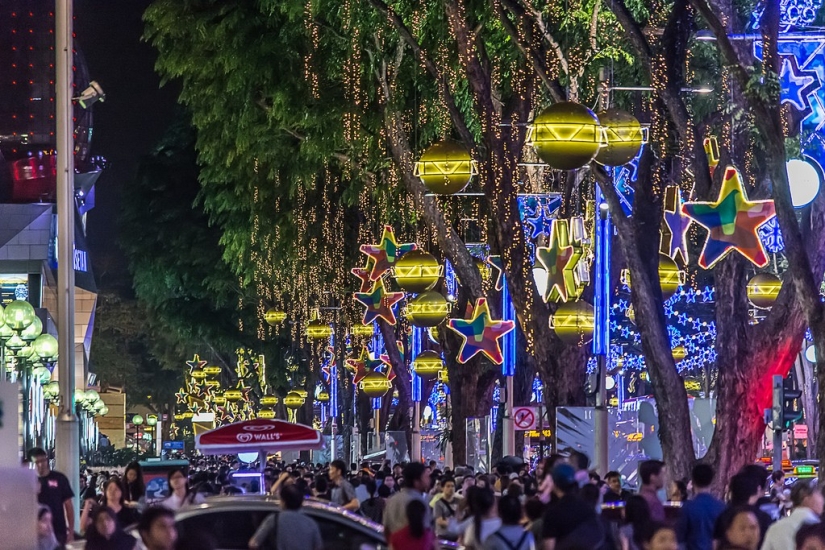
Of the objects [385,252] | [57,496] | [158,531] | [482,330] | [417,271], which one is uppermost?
[385,252]

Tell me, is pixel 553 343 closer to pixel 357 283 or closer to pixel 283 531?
pixel 283 531

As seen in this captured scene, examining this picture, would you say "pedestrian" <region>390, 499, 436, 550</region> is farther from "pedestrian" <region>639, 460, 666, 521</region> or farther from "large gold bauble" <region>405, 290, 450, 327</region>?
"large gold bauble" <region>405, 290, 450, 327</region>

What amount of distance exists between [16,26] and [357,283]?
1138 inches

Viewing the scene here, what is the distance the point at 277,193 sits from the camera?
3591 centimetres

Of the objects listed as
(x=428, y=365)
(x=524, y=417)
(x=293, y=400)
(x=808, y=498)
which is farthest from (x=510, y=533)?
(x=293, y=400)

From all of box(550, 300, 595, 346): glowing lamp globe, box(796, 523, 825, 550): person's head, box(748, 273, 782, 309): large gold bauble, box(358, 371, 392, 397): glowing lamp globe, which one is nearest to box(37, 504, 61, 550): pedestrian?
box(796, 523, 825, 550): person's head

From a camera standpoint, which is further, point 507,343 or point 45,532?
point 507,343

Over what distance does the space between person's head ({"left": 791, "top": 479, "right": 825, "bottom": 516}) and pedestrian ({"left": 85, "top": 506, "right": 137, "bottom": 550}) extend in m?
4.38

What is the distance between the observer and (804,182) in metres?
17.6

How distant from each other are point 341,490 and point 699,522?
8583 millimetres

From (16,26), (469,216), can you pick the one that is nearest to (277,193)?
Result: (469,216)

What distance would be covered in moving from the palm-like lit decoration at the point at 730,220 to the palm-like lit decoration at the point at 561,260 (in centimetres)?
630

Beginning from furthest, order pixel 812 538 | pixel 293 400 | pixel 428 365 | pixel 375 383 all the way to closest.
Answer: pixel 293 400, pixel 375 383, pixel 428 365, pixel 812 538

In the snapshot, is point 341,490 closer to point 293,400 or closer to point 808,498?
point 808,498
